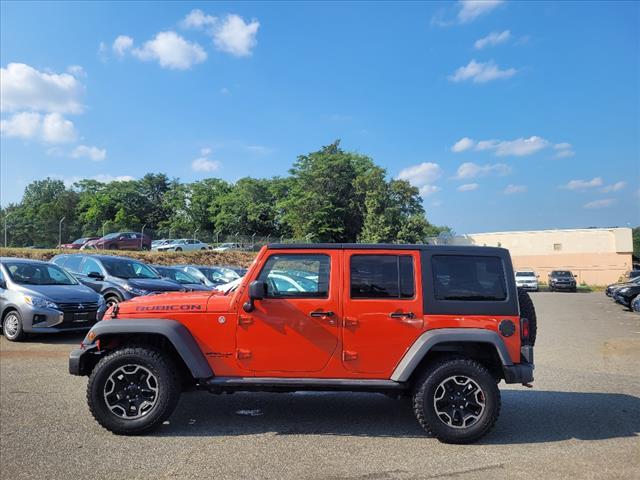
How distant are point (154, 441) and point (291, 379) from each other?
1.37 meters

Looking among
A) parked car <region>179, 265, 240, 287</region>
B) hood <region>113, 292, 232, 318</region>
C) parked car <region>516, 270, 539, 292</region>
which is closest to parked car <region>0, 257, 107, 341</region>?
hood <region>113, 292, 232, 318</region>

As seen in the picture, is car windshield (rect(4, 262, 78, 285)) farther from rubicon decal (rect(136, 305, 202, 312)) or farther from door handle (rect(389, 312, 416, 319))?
door handle (rect(389, 312, 416, 319))

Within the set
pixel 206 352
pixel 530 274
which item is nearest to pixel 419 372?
pixel 206 352

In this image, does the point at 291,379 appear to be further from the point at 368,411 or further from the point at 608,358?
the point at 608,358

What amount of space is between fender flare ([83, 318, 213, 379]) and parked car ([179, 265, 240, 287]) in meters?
13.7

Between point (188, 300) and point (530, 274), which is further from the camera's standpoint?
point (530, 274)

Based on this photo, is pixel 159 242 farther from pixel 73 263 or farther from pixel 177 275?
pixel 73 263

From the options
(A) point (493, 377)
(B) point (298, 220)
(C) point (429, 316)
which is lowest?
(A) point (493, 377)

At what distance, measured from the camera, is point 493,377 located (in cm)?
503

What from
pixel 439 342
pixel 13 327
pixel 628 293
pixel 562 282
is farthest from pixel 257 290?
pixel 562 282

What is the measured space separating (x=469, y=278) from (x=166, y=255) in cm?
3055

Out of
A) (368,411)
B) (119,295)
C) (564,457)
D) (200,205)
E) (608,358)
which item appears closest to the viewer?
(564,457)

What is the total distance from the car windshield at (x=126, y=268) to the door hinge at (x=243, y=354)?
Result: 9.20 m

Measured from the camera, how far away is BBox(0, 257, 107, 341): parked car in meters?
9.65
